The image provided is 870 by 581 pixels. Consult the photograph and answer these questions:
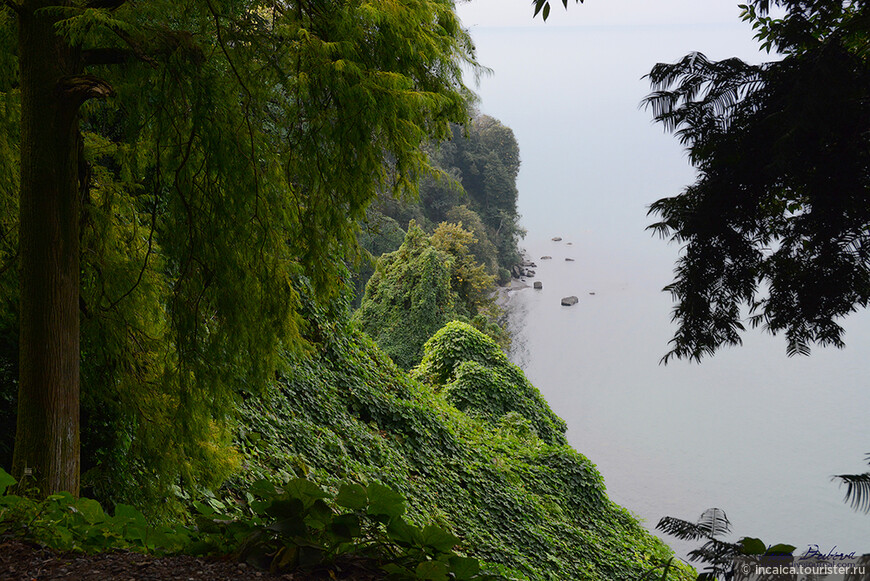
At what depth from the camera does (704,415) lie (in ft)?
104

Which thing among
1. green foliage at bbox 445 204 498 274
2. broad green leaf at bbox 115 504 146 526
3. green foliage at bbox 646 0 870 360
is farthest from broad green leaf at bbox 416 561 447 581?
green foliage at bbox 445 204 498 274

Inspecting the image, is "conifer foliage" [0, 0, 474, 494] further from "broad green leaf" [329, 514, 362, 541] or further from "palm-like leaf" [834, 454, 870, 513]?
"palm-like leaf" [834, 454, 870, 513]

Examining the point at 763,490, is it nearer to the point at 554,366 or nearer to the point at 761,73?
the point at 554,366

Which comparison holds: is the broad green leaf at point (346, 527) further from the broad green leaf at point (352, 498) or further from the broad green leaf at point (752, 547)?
the broad green leaf at point (752, 547)

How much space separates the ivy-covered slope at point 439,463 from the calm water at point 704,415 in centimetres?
1535

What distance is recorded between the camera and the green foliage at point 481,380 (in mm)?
11656

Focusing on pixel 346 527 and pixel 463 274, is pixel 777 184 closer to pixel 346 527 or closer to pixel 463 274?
pixel 346 527

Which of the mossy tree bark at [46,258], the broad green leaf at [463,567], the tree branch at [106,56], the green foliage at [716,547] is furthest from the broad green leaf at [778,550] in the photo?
the tree branch at [106,56]

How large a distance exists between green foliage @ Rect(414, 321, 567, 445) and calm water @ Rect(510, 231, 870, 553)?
44.5 ft

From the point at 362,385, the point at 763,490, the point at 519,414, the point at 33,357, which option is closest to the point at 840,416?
the point at 763,490

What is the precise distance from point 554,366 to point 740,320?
3291 centimetres

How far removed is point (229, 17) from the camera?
310 centimetres

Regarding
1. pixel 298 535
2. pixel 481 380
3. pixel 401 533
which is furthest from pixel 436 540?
pixel 481 380

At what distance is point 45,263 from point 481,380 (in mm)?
9548
